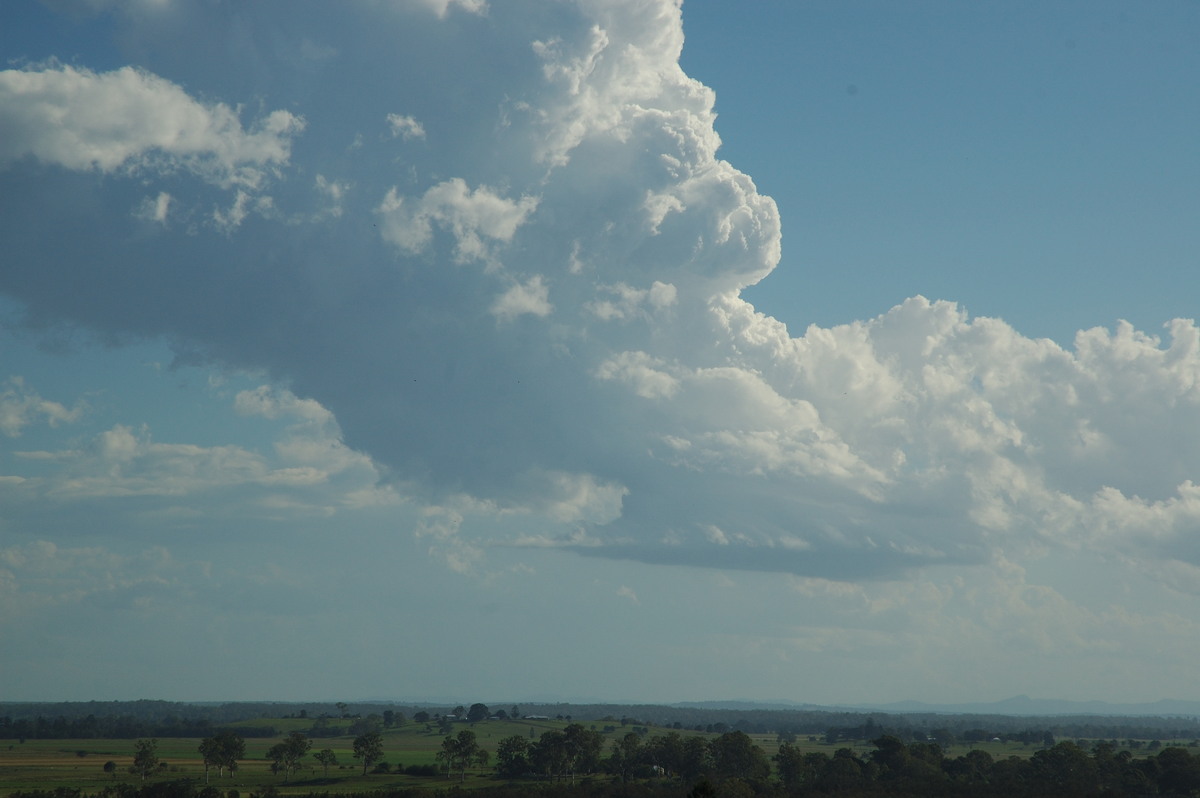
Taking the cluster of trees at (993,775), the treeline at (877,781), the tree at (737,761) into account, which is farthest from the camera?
the tree at (737,761)

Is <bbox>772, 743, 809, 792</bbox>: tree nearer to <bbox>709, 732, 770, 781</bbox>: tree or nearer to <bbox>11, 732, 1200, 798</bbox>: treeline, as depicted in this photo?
<bbox>11, 732, 1200, 798</bbox>: treeline

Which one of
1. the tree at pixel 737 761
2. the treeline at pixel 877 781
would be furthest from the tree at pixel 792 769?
the tree at pixel 737 761

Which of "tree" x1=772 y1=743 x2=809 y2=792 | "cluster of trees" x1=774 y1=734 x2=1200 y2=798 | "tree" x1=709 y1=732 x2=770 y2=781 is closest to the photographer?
"cluster of trees" x1=774 y1=734 x2=1200 y2=798

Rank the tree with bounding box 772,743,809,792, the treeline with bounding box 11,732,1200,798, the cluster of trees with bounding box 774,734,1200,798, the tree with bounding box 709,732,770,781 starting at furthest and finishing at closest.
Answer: the tree with bounding box 709,732,770,781 < the tree with bounding box 772,743,809,792 < the cluster of trees with bounding box 774,734,1200,798 < the treeline with bounding box 11,732,1200,798

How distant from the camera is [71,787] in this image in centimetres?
17775

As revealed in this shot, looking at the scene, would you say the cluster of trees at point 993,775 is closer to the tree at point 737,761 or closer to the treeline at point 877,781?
the treeline at point 877,781

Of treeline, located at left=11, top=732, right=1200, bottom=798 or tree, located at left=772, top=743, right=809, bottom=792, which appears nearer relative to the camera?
treeline, located at left=11, top=732, right=1200, bottom=798

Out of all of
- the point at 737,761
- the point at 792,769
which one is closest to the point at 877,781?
the point at 792,769

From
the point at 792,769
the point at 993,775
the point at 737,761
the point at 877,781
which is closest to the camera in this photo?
the point at 877,781

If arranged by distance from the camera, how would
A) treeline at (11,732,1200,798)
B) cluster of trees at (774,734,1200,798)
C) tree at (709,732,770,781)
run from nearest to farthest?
treeline at (11,732,1200,798)
cluster of trees at (774,734,1200,798)
tree at (709,732,770,781)

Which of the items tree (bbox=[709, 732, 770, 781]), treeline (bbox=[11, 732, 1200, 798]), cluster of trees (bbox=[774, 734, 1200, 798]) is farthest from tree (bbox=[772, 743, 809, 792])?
tree (bbox=[709, 732, 770, 781])

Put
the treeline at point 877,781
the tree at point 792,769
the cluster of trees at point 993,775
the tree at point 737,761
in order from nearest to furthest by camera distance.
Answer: the treeline at point 877,781
the cluster of trees at point 993,775
the tree at point 792,769
the tree at point 737,761

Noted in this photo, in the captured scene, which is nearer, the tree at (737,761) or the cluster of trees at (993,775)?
the cluster of trees at (993,775)

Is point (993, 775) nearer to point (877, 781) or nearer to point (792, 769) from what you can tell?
point (877, 781)
